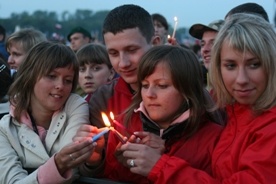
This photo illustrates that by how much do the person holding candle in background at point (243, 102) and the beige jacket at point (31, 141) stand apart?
78 cm

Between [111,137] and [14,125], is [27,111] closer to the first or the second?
[14,125]

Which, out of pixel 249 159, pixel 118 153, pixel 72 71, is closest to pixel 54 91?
pixel 72 71

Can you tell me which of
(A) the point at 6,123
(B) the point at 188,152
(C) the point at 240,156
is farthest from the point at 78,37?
(C) the point at 240,156

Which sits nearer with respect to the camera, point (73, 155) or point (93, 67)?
point (73, 155)

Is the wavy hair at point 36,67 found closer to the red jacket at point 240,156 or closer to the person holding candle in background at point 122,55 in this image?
the person holding candle in background at point 122,55

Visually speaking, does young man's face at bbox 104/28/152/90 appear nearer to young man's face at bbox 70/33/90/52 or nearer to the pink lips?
the pink lips

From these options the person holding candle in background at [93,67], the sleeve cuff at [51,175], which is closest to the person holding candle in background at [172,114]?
the sleeve cuff at [51,175]

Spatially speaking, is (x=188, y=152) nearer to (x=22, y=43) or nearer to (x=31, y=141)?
(x=31, y=141)

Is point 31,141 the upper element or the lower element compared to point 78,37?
upper

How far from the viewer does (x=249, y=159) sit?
211 cm

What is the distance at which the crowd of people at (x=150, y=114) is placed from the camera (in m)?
2.28

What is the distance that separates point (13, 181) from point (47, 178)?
0.87 ft

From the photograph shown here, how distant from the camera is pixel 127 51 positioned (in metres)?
3.10

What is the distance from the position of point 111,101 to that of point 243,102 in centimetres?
110
